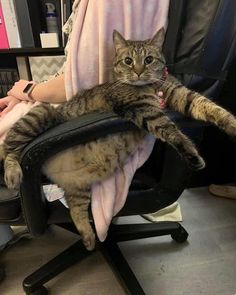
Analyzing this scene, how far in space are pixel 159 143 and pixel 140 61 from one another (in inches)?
9.8

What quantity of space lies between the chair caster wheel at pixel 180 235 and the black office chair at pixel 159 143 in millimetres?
329

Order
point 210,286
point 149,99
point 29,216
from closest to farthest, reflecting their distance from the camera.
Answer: point 29,216 → point 149,99 → point 210,286

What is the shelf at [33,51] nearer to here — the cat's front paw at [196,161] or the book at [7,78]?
the book at [7,78]

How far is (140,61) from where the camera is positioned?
835 mm

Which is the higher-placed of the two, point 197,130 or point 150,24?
point 150,24

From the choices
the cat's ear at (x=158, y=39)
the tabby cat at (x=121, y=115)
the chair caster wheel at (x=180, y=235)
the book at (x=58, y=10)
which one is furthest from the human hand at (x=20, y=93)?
the chair caster wheel at (x=180, y=235)

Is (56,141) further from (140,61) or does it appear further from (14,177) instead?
(140,61)

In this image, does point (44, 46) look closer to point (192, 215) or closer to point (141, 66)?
point (141, 66)

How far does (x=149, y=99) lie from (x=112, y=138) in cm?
17

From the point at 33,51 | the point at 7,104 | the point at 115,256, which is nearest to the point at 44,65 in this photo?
the point at 33,51

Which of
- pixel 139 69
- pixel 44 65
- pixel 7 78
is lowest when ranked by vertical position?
pixel 7 78

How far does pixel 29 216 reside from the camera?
0.67 metres

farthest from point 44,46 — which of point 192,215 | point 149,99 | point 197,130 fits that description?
point 192,215

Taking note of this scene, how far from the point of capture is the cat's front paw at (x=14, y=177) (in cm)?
62
